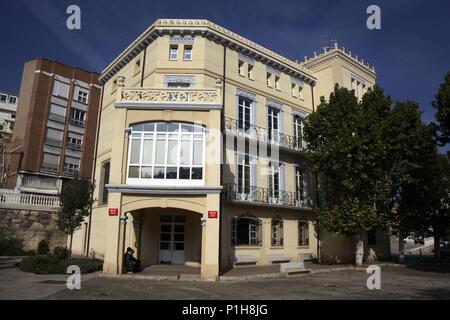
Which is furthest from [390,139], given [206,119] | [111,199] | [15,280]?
[15,280]

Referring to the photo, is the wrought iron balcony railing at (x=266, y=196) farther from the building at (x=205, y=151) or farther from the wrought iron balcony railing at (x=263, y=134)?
the wrought iron balcony railing at (x=263, y=134)

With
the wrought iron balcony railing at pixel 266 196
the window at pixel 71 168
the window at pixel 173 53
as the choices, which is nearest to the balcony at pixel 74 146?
the window at pixel 71 168

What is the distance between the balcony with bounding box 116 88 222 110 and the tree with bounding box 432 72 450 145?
10.6m

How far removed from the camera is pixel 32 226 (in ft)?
95.2

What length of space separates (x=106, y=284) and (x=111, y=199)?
3.85 meters

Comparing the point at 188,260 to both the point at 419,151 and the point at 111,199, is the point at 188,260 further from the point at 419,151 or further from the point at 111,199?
the point at 419,151

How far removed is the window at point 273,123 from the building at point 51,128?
80.5ft

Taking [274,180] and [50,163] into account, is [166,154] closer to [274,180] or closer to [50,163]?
[274,180]

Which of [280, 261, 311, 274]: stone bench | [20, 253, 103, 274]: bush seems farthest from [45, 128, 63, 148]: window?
[280, 261, 311, 274]: stone bench

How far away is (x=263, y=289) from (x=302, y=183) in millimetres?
12460

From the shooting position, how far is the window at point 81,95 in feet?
145

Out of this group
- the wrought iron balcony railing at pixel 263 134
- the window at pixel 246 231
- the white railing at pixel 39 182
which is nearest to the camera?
the window at pixel 246 231

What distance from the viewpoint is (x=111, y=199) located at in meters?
15.5

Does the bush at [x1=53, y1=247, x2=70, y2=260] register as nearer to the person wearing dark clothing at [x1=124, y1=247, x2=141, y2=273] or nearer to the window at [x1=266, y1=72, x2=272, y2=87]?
the person wearing dark clothing at [x1=124, y1=247, x2=141, y2=273]
